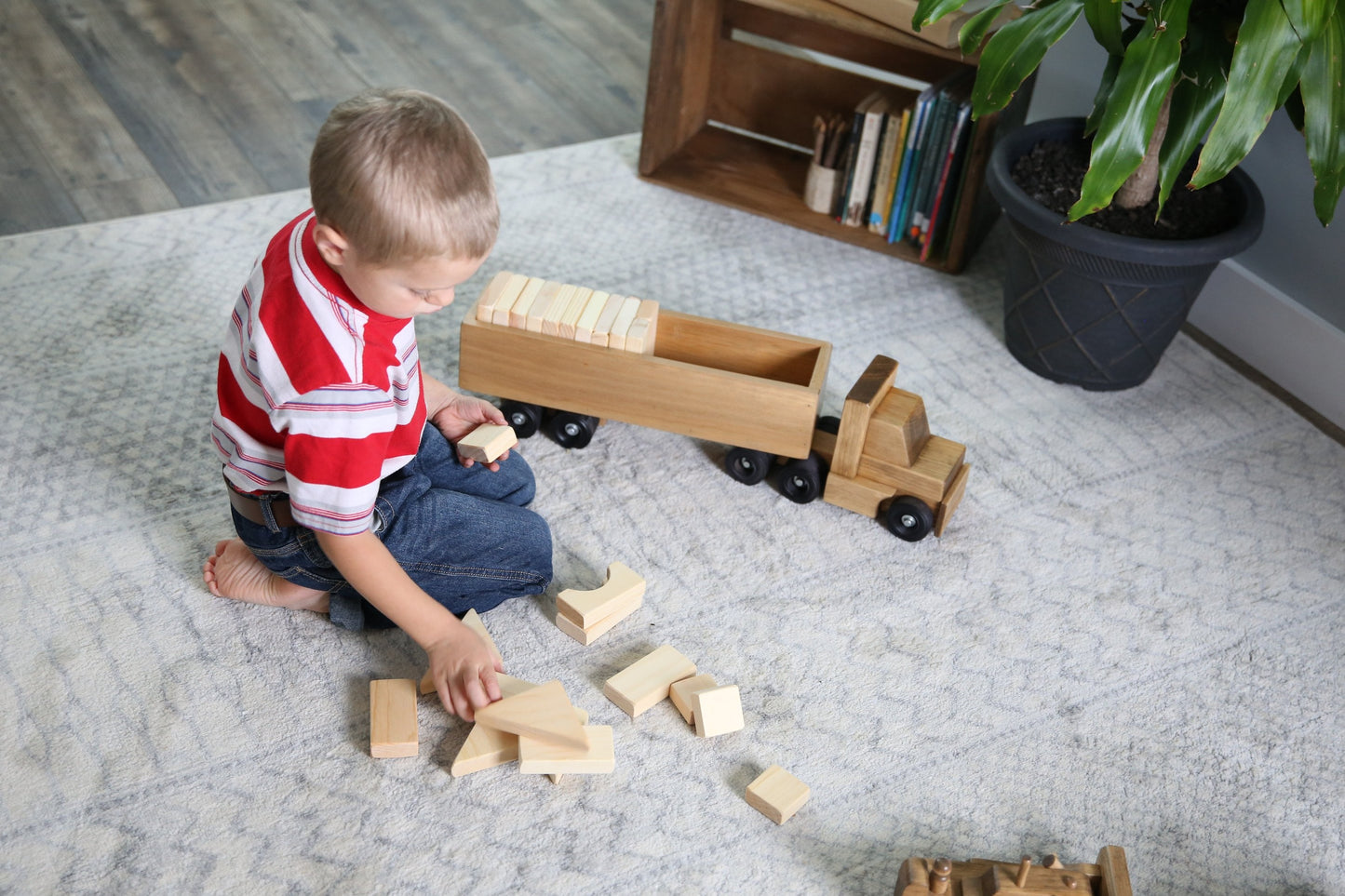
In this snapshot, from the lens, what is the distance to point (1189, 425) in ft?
5.52

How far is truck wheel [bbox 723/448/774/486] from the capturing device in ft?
4.85

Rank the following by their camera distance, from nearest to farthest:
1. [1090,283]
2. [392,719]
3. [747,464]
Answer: [392,719]
[747,464]
[1090,283]

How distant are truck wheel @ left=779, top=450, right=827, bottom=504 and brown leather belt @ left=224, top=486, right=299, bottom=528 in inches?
24.9

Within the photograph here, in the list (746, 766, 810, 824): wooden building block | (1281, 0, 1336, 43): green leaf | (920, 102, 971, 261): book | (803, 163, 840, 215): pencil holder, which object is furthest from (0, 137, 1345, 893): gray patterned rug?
(1281, 0, 1336, 43): green leaf

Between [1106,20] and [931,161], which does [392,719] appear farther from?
[931,161]

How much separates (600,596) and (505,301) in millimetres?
417

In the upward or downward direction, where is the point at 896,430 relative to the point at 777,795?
upward

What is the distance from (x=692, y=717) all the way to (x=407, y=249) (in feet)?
1.91

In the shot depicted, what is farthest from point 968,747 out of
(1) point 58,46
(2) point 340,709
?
(1) point 58,46

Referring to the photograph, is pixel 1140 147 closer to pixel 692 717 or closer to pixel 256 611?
pixel 692 717

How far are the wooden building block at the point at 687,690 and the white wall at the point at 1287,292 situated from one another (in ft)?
3.85

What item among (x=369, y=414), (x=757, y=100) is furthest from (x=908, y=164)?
(x=369, y=414)

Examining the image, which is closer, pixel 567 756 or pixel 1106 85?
pixel 567 756

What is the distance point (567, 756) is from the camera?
111 centimetres
